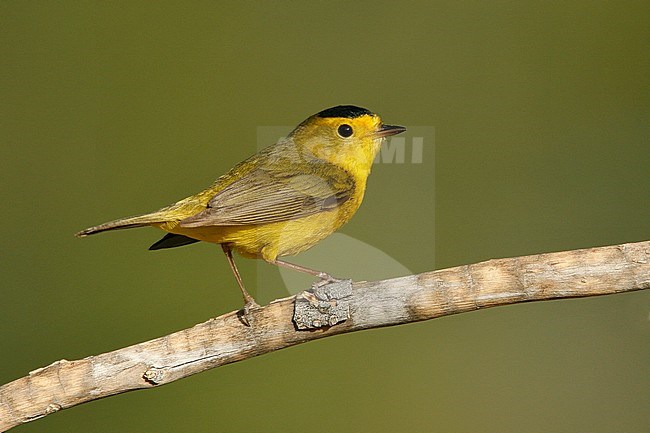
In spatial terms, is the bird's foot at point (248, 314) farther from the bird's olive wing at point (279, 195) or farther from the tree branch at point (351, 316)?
the bird's olive wing at point (279, 195)

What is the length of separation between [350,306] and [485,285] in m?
0.17

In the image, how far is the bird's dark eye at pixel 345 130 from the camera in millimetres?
1110

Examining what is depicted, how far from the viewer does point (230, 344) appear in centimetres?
102

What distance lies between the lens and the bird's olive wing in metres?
1.04

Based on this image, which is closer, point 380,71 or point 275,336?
point 275,336

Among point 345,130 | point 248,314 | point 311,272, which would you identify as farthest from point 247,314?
point 345,130

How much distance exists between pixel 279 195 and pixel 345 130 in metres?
0.13

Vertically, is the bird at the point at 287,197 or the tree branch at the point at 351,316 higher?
the bird at the point at 287,197

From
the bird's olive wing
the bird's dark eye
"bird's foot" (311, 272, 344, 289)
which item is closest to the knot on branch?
"bird's foot" (311, 272, 344, 289)

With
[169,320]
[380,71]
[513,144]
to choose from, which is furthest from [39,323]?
[513,144]

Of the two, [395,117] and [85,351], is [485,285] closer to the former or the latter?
[395,117]

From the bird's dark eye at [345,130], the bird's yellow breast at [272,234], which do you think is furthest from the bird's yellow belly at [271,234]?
the bird's dark eye at [345,130]

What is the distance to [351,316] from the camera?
0.98 meters

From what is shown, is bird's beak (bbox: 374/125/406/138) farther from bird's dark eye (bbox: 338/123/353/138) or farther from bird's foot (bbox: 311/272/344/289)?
bird's foot (bbox: 311/272/344/289)
